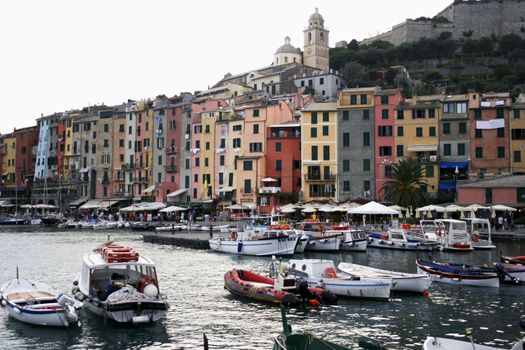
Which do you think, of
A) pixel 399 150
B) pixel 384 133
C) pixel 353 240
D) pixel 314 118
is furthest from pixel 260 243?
pixel 314 118

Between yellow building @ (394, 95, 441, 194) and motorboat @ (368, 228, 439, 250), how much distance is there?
1977 cm

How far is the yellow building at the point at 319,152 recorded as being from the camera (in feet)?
247

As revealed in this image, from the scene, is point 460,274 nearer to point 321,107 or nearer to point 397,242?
point 397,242

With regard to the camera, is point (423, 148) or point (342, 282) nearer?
point (342, 282)

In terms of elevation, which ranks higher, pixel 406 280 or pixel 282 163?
pixel 282 163

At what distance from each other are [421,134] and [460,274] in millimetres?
42338

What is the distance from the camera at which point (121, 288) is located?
2322cm

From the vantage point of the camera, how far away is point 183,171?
301ft

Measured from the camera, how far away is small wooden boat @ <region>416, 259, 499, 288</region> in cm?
3041

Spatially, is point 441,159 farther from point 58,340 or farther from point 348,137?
point 58,340

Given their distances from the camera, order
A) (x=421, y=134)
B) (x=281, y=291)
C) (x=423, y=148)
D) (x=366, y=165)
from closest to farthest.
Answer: (x=281, y=291)
(x=423, y=148)
(x=421, y=134)
(x=366, y=165)

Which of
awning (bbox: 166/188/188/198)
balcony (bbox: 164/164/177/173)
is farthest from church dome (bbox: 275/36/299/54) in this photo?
awning (bbox: 166/188/188/198)

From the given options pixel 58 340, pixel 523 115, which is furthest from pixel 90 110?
pixel 58 340

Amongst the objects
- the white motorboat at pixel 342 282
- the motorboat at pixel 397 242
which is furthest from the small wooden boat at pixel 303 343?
the motorboat at pixel 397 242
